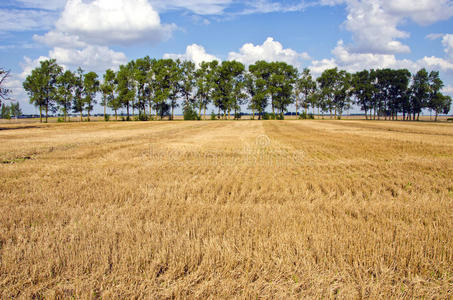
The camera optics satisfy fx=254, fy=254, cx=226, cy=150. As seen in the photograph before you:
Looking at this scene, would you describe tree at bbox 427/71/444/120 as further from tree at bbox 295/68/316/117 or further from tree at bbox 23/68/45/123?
tree at bbox 23/68/45/123

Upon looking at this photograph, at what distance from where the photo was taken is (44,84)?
75.8 m

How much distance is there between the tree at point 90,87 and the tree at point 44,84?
26.8 feet

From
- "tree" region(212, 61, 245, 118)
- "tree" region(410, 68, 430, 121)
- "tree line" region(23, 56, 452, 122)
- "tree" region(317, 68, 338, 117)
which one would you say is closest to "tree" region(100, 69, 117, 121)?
"tree line" region(23, 56, 452, 122)

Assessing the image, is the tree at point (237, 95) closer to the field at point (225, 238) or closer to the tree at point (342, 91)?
the tree at point (342, 91)

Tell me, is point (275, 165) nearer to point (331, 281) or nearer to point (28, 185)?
point (331, 281)

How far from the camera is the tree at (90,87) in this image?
8706 centimetres

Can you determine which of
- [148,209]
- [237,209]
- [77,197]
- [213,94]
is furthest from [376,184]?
[213,94]

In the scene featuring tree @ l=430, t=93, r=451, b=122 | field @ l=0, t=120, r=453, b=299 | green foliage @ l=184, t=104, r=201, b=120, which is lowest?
field @ l=0, t=120, r=453, b=299

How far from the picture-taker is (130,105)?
3386 inches

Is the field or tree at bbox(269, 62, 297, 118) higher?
tree at bbox(269, 62, 297, 118)

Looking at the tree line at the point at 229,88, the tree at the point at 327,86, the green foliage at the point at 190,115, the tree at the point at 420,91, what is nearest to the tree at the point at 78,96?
the tree line at the point at 229,88

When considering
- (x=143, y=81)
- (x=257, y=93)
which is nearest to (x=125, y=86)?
(x=143, y=81)

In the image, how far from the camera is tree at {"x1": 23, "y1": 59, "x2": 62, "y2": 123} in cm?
7569

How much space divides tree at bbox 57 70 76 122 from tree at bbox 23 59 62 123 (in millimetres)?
1653
